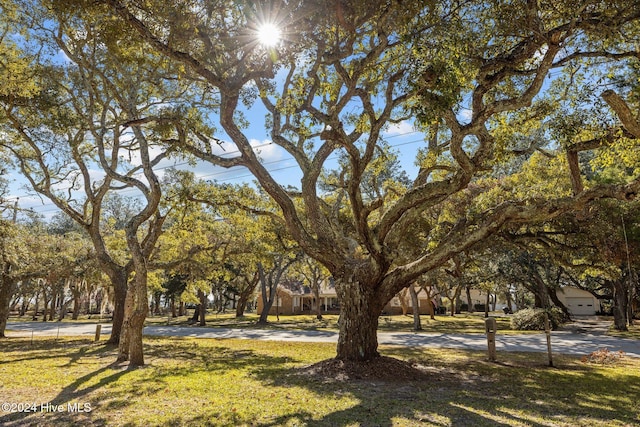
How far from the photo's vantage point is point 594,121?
8.34 metres

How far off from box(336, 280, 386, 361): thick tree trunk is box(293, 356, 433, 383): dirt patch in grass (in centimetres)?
21

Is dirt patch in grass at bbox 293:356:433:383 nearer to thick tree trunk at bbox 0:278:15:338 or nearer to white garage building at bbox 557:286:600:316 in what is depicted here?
thick tree trunk at bbox 0:278:15:338

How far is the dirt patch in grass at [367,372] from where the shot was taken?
315 inches

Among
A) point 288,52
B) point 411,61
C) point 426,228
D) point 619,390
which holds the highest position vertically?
point 288,52

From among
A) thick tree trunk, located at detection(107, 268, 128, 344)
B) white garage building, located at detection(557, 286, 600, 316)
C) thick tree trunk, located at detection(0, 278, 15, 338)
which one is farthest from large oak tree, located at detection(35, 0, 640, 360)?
white garage building, located at detection(557, 286, 600, 316)

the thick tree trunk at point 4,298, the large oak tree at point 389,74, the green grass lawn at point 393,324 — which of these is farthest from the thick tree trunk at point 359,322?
the thick tree trunk at point 4,298

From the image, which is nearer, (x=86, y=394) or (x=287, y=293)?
(x=86, y=394)

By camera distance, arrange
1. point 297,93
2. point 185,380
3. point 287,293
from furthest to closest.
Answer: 1. point 287,293
2. point 297,93
3. point 185,380

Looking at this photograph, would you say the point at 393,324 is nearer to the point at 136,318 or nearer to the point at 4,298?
the point at 136,318

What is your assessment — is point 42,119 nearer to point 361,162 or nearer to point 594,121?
point 361,162

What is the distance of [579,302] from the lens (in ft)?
145

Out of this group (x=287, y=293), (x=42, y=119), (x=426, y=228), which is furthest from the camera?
(x=287, y=293)

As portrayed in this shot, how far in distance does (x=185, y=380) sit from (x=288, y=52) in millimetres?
7797

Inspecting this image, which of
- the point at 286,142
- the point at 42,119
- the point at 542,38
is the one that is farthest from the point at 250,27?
the point at 42,119
